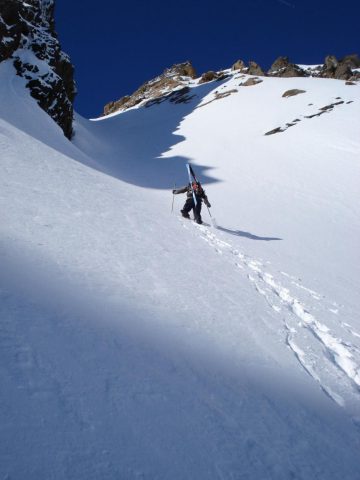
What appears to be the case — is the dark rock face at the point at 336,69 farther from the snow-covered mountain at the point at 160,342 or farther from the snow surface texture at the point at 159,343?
the snow surface texture at the point at 159,343

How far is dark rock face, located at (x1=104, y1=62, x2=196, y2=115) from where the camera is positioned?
7206 cm

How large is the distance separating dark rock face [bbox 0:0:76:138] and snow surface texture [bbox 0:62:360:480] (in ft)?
59.7

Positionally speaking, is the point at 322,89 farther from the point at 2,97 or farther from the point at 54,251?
the point at 54,251

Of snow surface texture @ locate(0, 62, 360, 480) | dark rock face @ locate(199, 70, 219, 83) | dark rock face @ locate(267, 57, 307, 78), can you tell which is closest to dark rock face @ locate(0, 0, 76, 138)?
snow surface texture @ locate(0, 62, 360, 480)

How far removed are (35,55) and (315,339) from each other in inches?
1233

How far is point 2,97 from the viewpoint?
1981 centimetres

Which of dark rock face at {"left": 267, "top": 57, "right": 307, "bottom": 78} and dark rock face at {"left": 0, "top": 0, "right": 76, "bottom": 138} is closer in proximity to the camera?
dark rock face at {"left": 0, "top": 0, "right": 76, "bottom": 138}

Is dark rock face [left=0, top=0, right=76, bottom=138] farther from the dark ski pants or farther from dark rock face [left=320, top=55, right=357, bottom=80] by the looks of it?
dark rock face [left=320, top=55, right=357, bottom=80]

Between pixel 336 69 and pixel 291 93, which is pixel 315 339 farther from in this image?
pixel 336 69

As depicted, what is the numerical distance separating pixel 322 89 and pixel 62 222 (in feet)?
145

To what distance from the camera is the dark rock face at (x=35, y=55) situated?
25750 millimetres

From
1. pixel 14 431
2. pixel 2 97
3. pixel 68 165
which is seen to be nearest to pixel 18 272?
pixel 14 431

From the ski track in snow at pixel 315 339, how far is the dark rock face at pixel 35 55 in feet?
81.3

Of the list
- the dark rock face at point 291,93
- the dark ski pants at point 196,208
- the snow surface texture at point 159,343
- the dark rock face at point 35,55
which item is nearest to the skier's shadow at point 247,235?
the snow surface texture at point 159,343
